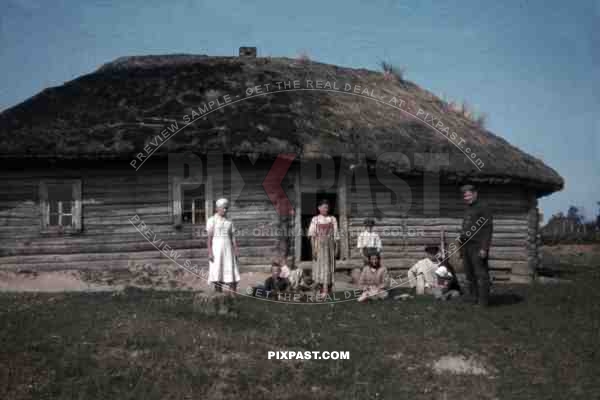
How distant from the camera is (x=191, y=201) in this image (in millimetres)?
12094

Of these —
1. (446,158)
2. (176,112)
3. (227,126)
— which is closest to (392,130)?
(446,158)

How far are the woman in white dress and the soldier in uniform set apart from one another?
11.2 feet

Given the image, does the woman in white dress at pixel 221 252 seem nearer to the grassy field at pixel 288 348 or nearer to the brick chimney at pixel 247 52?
the grassy field at pixel 288 348

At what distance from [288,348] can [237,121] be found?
22.1 feet

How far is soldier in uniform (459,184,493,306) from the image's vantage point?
8.40m

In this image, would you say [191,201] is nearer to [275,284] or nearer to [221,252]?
[275,284]

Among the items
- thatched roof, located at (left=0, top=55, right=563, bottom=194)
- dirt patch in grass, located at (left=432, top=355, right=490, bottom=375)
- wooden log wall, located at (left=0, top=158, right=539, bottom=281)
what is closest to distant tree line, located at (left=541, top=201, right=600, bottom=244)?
thatched roof, located at (left=0, top=55, right=563, bottom=194)

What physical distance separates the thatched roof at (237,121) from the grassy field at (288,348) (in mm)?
3811

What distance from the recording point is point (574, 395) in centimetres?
519

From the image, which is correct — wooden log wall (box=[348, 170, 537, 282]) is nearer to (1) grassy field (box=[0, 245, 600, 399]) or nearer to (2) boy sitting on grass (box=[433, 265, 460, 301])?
(2) boy sitting on grass (box=[433, 265, 460, 301])

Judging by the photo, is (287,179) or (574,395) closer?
(574,395)

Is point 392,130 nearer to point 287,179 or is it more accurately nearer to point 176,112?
point 287,179

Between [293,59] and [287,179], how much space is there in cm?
583

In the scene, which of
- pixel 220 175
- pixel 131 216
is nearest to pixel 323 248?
pixel 220 175
